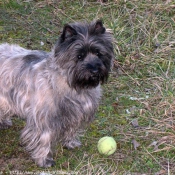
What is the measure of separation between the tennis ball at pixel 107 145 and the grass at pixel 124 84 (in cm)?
9

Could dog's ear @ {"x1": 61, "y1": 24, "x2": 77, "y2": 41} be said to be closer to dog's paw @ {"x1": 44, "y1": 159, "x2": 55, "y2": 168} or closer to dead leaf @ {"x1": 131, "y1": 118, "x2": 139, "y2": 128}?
dog's paw @ {"x1": 44, "y1": 159, "x2": 55, "y2": 168}

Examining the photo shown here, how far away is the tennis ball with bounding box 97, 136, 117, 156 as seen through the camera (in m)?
4.21

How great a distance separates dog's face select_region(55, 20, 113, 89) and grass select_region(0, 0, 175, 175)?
888 mm

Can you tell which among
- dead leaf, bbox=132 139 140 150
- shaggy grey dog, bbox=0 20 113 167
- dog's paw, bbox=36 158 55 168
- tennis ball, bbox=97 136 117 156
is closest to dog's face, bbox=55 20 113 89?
shaggy grey dog, bbox=0 20 113 167

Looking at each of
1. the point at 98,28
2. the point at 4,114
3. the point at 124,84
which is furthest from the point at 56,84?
the point at 124,84

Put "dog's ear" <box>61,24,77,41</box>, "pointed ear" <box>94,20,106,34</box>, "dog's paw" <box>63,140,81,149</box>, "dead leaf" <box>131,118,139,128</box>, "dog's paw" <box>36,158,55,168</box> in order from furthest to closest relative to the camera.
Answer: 1. "dead leaf" <box>131,118,139,128</box>
2. "dog's paw" <box>63,140,81,149</box>
3. "dog's paw" <box>36,158,55,168</box>
4. "pointed ear" <box>94,20,106,34</box>
5. "dog's ear" <box>61,24,77,41</box>

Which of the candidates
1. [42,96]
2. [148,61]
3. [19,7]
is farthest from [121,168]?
[19,7]

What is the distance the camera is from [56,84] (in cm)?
381

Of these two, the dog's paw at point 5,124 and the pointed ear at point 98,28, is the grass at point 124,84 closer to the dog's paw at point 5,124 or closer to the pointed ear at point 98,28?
the dog's paw at point 5,124

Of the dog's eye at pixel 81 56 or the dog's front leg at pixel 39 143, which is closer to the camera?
the dog's eye at pixel 81 56

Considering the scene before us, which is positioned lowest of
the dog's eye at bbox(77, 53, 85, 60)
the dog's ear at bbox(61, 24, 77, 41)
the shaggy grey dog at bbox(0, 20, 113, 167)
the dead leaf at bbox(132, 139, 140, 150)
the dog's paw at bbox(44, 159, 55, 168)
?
the dog's paw at bbox(44, 159, 55, 168)

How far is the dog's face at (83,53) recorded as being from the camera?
11.8 ft

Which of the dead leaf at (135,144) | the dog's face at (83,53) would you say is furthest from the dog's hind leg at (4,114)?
the dead leaf at (135,144)

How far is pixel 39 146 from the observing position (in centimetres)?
406
